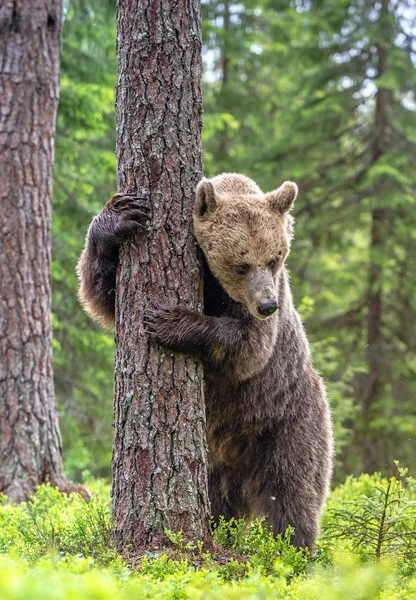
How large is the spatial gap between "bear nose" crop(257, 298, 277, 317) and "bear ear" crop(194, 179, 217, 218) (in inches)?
30.8

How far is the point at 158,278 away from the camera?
4.79m

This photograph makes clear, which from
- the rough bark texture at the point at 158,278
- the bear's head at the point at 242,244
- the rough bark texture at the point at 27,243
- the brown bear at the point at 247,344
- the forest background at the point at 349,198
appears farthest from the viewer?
the forest background at the point at 349,198

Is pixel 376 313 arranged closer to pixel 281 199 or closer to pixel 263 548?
pixel 281 199

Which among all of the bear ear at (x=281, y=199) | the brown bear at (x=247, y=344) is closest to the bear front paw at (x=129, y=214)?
Result: the brown bear at (x=247, y=344)

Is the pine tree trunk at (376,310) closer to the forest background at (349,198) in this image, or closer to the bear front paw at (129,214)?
the forest background at (349,198)

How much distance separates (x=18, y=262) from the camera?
25.6 feet

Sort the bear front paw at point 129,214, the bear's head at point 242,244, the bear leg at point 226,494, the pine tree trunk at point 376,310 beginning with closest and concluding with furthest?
the bear front paw at point 129,214 → the bear's head at point 242,244 → the bear leg at point 226,494 → the pine tree trunk at point 376,310

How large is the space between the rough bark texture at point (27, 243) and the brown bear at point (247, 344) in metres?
2.26

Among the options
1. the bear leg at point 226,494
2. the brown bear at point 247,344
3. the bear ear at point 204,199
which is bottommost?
the bear leg at point 226,494

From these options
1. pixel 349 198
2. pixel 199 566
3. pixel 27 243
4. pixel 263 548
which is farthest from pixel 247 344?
pixel 349 198

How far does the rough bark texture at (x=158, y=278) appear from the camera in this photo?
455 centimetres

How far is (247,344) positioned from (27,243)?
3652 mm

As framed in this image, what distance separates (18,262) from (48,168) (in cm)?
112

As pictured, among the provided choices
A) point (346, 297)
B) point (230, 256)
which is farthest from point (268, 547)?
point (346, 297)
